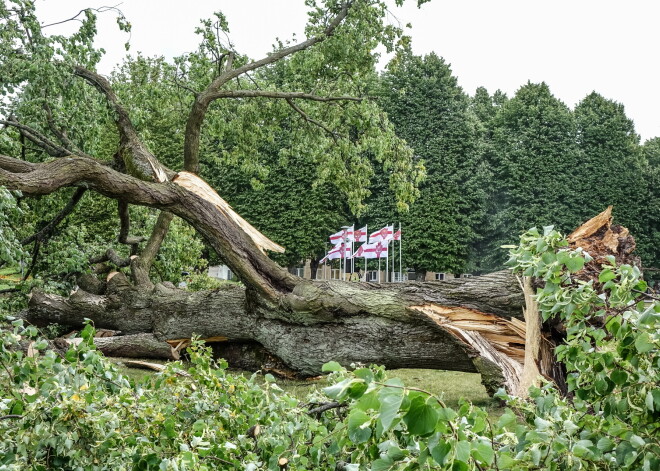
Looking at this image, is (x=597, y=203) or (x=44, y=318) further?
(x=597, y=203)

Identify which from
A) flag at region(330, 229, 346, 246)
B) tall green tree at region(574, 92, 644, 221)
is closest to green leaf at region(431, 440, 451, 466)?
flag at region(330, 229, 346, 246)

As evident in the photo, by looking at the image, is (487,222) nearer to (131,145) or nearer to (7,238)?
(131,145)

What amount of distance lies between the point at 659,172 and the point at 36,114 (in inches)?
1320

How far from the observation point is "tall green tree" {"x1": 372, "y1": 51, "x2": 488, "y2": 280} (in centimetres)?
3306

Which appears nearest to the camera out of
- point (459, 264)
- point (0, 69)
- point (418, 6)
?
point (0, 69)

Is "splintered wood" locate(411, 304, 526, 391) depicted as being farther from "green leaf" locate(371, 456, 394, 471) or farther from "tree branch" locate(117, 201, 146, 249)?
"green leaf" locate(371, 456, 394, 471)

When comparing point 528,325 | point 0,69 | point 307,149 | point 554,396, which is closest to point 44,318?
point 0,69

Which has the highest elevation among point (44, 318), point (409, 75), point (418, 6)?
point (409, 75)

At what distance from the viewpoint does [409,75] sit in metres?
34.0

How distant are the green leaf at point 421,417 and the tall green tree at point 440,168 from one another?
32205 mm

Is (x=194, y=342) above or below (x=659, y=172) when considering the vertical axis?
below

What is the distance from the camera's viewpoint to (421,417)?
1081 mm

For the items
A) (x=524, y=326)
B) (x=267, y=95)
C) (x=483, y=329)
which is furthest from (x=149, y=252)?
(x=524, y=326)

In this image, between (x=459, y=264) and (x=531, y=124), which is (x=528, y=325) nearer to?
(x=459, y=264)
